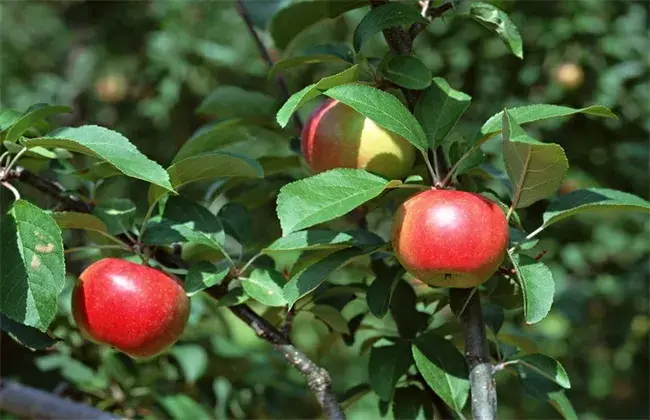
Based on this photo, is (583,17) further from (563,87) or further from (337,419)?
(337,419)

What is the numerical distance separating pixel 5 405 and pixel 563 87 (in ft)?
5.42

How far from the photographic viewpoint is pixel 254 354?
1.91 m

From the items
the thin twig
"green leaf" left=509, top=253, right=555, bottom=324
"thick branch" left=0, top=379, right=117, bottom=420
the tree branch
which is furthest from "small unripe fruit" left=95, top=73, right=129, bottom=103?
"green leaf" left=509, top=253, right=555, bottom=324

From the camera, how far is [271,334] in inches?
42.7

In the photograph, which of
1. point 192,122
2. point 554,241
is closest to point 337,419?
point 554,241

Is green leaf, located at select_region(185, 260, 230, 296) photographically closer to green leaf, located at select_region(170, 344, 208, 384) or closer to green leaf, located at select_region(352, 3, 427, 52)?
green leaf, located at select_region(352, 3, 427, 52)

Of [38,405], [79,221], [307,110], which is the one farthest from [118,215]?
[307,110]

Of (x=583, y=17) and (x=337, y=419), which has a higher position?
(x=337, y=419)

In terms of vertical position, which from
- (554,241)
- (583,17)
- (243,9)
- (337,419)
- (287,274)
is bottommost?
(554,241)

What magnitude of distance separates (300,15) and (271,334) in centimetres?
47

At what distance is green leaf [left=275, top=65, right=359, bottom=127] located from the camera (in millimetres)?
882

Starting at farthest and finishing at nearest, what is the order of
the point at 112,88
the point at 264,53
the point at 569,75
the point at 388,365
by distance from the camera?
the point at 112,88 → the point at 569,75 → the point at 264,53 → the point at 388,365

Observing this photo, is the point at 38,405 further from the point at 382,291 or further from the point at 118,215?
the point at 382,291

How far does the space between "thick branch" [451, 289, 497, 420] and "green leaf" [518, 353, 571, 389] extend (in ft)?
0.17
